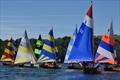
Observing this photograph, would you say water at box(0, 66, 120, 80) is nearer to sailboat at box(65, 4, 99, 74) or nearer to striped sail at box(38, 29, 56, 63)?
sailboat at box(65, 4, 99, 74)

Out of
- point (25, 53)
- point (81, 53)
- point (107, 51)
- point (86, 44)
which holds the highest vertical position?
point (25, 53)

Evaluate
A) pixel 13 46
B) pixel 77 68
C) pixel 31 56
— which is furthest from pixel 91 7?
pixel 13 46

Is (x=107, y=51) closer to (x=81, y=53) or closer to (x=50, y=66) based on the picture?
(x=81, y=53)

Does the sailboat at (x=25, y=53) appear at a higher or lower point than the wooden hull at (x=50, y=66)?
higher

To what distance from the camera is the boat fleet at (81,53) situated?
277 ft

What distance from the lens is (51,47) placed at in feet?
373

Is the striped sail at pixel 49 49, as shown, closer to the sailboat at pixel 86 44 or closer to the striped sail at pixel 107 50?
the striped sail at pixel 107 50

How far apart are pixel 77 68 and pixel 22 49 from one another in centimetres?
1622

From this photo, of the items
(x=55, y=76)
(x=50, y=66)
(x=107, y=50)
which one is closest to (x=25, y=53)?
(x=50, y=66)

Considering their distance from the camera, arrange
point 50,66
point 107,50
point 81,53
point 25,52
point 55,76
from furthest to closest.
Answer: point 25,52
point 50,66
point 107,50
point 81,53
point 55,76

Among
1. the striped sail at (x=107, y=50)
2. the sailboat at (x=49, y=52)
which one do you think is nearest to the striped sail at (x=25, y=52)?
the sailboat at (x=49, y=52)

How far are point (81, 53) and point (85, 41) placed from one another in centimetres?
239

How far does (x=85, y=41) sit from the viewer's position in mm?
84500

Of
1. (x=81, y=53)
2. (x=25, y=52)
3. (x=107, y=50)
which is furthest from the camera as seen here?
(x=25, y=52)
